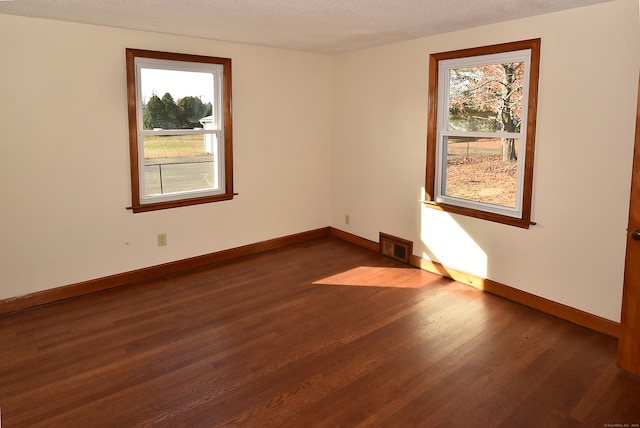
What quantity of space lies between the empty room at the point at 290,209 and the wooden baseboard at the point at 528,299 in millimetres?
17

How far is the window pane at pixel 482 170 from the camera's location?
3.88 m

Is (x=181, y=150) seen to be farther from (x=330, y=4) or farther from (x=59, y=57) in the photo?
(x=330, y=4)

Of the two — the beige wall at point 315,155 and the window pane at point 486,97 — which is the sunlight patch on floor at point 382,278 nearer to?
the beige wall at point 315,155

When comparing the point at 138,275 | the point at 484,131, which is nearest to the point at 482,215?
the point at 484,131

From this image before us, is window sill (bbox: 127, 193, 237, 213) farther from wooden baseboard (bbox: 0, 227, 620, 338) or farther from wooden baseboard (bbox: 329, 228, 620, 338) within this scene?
wooden baseboard (bbox: 329, 228, 620, 338)

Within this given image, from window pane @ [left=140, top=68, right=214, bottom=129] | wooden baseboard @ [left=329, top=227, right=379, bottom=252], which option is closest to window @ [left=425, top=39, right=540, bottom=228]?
wooden baseboard @ [left=329, top=227, right=379, bottom=252]

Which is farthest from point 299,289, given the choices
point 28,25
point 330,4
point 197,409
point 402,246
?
point 28,25

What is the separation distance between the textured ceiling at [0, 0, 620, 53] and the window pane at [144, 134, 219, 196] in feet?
3.24

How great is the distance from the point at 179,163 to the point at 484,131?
2861 mm

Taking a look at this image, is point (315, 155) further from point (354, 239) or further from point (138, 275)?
point (138, 275)

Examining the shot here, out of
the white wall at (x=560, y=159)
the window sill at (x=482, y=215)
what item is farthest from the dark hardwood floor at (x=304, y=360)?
the window sill at (x=482, y=215)

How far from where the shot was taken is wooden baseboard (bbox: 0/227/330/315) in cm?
374

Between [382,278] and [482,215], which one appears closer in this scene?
[482,215]

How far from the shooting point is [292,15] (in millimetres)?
3352
